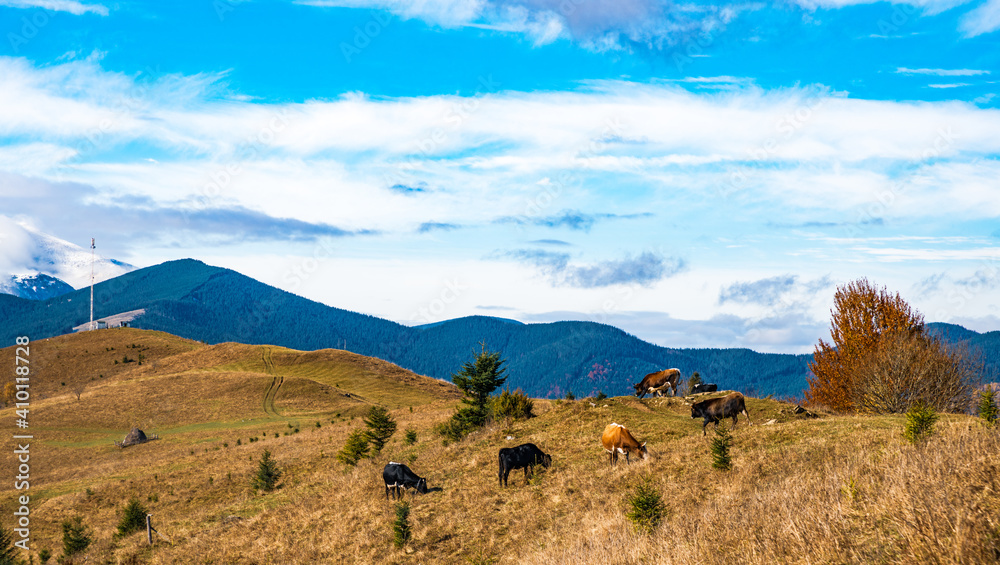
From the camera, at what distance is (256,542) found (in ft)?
76.2

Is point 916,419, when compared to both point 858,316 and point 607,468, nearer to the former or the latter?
point 607,468

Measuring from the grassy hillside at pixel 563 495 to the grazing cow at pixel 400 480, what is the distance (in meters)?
Result: 0.72

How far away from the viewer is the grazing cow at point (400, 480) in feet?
81.9

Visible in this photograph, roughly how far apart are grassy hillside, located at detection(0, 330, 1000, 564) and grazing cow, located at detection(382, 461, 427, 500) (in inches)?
28.4

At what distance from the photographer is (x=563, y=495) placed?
20.4 metres

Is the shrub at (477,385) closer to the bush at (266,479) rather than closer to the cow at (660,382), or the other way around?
the cow at (660,382)

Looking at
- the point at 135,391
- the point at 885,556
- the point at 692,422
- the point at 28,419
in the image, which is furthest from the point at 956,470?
the point at 135,391

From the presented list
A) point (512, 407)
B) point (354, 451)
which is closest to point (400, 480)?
point (354, 451)

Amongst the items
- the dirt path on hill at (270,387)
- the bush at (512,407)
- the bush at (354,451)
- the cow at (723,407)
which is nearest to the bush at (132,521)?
the bush at (354,451)

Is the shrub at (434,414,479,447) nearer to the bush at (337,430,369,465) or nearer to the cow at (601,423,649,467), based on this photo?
the bush at (337,430,369,465)

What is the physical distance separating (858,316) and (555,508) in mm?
38253

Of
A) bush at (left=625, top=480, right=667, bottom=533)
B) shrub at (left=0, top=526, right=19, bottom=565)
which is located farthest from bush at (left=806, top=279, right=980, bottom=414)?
shrub at (left=0, top=526, right=19, bottom=565)

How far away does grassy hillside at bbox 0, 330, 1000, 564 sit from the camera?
814cm

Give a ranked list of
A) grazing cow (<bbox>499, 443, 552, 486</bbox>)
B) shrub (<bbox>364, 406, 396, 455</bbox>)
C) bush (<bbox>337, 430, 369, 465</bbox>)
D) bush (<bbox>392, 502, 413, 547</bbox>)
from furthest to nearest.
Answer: shrub (<bbox>364, 406, 396, 455</bbox>) → bush (<bbox>337, 430, 369, 465</bbox>) → grazing cow (<bbox>499, 443, 552, 486</bbox>) → bush (<bbox>392, 502, 413, 547</bbox>)
